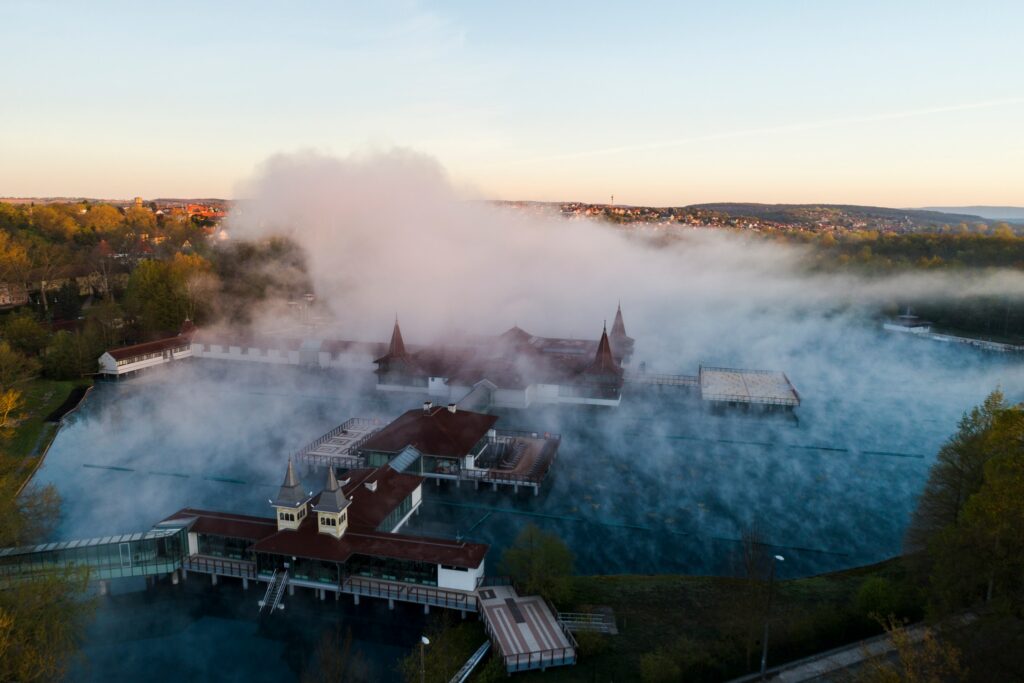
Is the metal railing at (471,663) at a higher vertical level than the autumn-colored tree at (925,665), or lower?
lower

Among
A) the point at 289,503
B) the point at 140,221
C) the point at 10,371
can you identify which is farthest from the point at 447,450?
the point at 140,221

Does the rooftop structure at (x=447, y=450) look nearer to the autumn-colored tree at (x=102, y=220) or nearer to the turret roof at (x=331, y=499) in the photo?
the turret roof at (x=331, y=499)

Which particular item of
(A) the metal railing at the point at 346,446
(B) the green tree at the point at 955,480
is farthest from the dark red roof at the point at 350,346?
(B) the green tree at the point at 955,480

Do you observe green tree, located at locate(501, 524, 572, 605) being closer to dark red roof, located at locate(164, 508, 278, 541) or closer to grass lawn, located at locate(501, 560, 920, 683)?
grass lawn, located at locate(501, 560, 920, 683)

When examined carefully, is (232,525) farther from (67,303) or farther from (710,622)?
(67,303)

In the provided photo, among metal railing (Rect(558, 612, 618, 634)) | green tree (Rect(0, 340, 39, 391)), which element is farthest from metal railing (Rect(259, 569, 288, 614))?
green tree (Rect(0, 340, 39, 391))

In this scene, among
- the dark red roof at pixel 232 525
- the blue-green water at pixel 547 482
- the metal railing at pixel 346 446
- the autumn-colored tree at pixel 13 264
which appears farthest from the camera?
the autumn-colored tree at pixel 13 264
